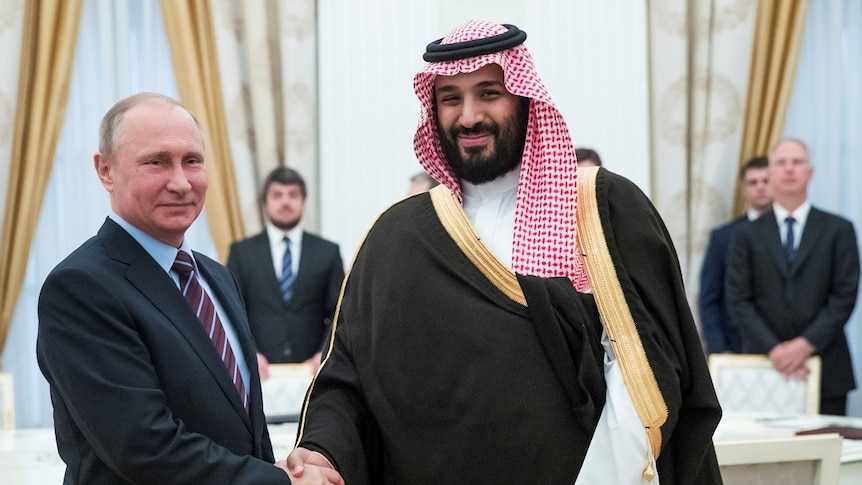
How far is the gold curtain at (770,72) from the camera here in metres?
7.18

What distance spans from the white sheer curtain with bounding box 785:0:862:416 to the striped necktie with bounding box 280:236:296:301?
11.3ft

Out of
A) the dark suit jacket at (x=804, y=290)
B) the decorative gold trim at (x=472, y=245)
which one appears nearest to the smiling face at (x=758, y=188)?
the dark suit jacket at (x=804, y=290)

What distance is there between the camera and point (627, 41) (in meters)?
7.26

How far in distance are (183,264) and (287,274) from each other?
3.77m

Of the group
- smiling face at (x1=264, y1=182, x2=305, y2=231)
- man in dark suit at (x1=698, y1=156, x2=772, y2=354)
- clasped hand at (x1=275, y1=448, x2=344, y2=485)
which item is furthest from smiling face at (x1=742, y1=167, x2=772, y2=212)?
clasped hand at (x1=275, y1=448, x2=344, y2=485)

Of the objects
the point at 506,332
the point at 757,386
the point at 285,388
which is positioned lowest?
the point at 757,386

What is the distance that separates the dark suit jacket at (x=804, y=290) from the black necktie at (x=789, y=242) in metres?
0.04

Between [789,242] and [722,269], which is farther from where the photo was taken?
[722,269]

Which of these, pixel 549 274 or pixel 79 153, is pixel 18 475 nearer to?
pixel 549 274

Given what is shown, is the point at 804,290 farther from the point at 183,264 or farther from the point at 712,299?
the point at 183,264

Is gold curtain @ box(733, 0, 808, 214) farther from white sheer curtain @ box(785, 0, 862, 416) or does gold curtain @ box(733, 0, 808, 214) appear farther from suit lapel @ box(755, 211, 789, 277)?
suit lapel @ box(755, 211, 789, 277)

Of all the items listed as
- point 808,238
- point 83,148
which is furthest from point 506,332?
point 83,148

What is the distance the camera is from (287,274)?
20.2 feet

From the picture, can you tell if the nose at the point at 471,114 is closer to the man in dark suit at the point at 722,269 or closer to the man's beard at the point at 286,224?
the man's beard at the point at 286,224
